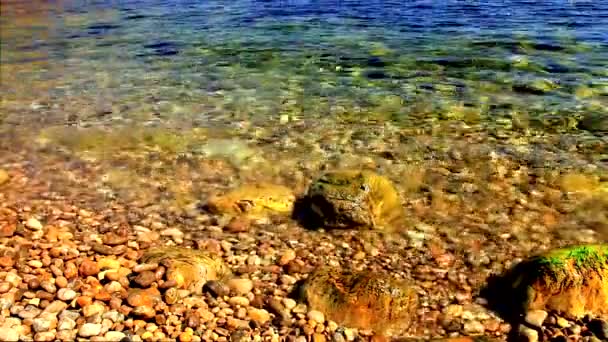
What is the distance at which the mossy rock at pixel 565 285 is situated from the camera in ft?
14.8

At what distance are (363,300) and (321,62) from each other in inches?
376

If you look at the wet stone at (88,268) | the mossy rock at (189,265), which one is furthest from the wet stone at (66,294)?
the mossy rock at (189,265)

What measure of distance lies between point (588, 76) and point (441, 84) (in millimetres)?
3035

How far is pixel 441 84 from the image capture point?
36.8 feet

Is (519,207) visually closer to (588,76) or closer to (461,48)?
(588,76)

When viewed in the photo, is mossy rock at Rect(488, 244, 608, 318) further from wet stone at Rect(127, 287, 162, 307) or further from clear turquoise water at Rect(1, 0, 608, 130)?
clear turquoise water at Rect(1, 0, 608, 130)

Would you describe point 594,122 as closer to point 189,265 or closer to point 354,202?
point 354,202

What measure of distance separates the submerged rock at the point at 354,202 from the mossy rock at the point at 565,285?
5.36 ft

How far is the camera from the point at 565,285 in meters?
4.55

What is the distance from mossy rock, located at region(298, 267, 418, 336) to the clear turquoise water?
5.03 metres

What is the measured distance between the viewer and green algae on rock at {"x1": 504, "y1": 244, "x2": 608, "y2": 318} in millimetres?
4520

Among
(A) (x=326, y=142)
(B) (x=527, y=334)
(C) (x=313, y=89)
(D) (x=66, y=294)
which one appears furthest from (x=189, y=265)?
(C) (x=313, y=89)

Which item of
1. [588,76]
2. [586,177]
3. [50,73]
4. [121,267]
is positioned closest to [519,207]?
[586,177]

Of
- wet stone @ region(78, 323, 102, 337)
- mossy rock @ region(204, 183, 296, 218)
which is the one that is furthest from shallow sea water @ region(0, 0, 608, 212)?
wet stone @ region(78, 323, 102, 337)
